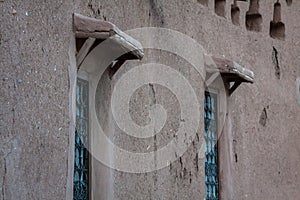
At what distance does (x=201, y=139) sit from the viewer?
763 cm

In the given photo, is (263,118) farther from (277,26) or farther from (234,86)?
(277,26)

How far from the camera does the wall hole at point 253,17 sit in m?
8.69

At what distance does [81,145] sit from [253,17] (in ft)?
10.9

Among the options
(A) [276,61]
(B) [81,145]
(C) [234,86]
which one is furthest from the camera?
(A) [276,61]

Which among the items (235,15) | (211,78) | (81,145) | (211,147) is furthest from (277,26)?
(81,145)

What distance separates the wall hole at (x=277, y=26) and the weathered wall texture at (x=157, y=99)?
3.2 inches

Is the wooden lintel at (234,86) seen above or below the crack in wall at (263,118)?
above

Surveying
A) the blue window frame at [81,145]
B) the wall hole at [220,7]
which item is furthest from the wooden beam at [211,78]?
the blue window frame at [81,145]

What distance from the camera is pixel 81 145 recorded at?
19.5ft

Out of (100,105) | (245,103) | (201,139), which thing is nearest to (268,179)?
(245,103)

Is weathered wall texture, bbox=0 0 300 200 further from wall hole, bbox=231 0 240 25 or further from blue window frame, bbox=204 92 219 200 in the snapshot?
blue window frame, bbox=204 92 219 200

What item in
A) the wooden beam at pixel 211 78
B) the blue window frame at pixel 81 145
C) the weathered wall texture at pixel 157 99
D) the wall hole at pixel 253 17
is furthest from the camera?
the wall hole at pixel 253 17

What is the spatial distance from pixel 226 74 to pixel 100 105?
193cm

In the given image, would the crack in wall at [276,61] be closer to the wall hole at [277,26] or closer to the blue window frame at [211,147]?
the wall hole at [277,26]
